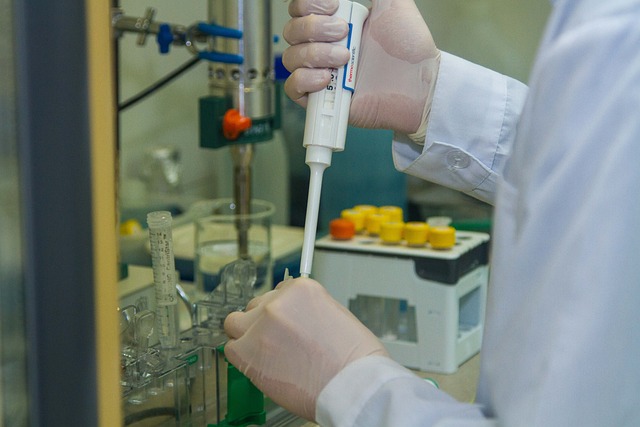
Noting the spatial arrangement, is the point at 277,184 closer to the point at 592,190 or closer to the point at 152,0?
the point at 152,0

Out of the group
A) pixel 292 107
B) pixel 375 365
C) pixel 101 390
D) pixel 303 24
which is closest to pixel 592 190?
pixel 375 365

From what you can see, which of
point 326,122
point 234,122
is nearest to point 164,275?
point 326,122

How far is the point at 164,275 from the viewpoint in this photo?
3.10ft

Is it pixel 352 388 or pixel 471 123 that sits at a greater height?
pixel 471 123

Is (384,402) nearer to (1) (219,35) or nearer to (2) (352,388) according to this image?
(2) (352,388)

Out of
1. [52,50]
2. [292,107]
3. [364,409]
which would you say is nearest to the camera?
[52,50]

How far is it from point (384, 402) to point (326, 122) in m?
0.34

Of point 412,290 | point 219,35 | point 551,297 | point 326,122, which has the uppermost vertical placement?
point 219,35

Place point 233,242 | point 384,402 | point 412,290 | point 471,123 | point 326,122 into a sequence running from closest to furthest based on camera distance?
point 384,402
point 326,122
point 471,123
point 412,290
point 233,242

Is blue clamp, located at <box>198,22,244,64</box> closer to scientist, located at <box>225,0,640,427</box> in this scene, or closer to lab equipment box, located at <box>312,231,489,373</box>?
lab equipment box, located at <box>312,231,489,373</box>

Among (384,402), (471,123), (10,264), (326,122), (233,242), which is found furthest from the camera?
(233,242)

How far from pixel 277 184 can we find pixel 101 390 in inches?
48.2

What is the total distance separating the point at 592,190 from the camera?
0.56 m

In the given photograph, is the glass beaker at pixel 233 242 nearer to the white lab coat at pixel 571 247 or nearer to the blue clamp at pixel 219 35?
the blue clamp at pixel 219 35
